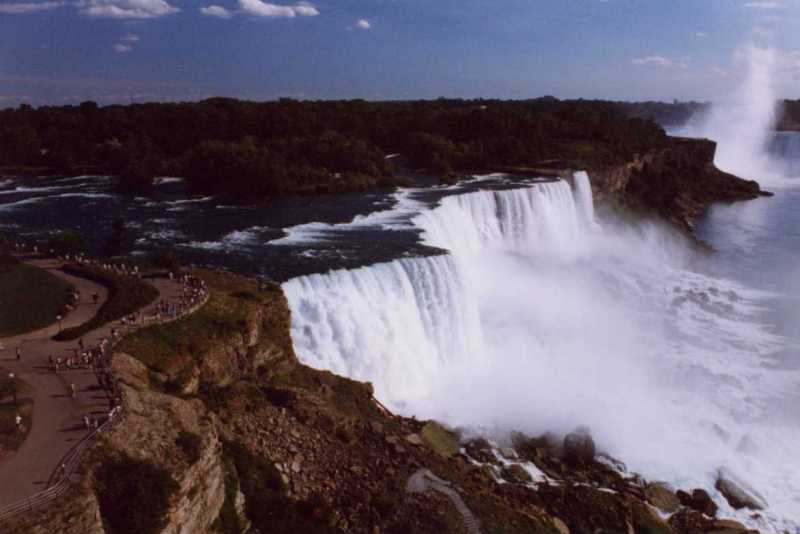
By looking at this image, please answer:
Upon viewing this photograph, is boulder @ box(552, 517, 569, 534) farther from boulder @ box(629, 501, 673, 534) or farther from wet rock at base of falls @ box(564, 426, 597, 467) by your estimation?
wet rock at base of falls @ box(564, 426, 597, 467)

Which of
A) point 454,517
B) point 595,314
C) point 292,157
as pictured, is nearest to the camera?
point 454,517

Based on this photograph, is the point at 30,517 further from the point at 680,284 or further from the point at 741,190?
the point at 741,190

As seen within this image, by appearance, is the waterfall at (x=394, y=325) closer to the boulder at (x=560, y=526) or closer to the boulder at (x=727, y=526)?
the boulder at (x=560, y=526)

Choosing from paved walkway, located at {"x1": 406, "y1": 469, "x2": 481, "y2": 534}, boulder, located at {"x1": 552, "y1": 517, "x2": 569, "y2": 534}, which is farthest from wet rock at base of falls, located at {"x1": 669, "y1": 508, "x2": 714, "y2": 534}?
paved walkway, located at {"x1": 406, "y1": 469, "x2": 481, "y2": 534}

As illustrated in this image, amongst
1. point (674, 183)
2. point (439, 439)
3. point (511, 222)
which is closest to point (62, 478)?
point (439, 439)

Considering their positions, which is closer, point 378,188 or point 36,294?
point 36,294

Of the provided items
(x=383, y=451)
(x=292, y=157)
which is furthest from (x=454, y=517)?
(x=292, y=157)
